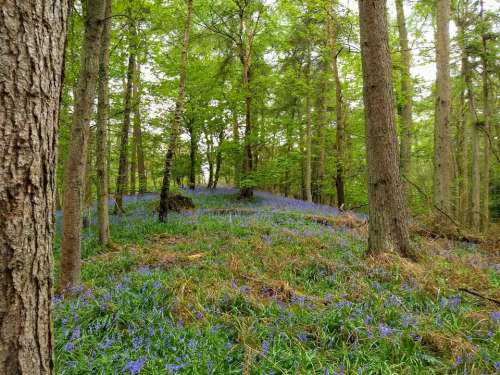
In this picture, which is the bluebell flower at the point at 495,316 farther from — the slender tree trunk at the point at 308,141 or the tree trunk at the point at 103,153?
the slender tree trunk at the point at 308,141

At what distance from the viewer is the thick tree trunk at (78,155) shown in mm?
4598

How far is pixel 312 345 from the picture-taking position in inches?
113

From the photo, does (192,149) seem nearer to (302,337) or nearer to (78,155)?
(78,155)

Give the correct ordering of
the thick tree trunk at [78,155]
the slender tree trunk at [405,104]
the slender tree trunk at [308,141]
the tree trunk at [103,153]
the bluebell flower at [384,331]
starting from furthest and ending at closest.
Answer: the slender tree trunk at [308,141]
the slender tree trunk at [405,104]
the tree trunk at [103,153]
the thick tree trunk at [78,155]
the bluebell flower at [384,331]

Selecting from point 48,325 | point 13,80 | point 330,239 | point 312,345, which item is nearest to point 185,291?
point 312,345

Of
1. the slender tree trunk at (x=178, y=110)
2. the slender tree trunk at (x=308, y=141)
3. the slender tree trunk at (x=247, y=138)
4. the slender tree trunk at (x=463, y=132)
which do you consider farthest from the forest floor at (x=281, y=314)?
the slender tree trunk at (x=308, y=141)

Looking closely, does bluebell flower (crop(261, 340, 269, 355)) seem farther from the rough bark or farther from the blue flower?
the rough bark

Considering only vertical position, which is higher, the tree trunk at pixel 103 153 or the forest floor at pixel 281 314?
the tree trunk at pixel 103 153

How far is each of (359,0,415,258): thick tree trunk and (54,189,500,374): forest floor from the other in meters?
0.47

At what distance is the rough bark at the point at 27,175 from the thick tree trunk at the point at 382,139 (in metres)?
4.75

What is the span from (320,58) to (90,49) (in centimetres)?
1259

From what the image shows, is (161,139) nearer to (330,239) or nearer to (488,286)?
(330,239)

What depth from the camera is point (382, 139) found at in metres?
5.06

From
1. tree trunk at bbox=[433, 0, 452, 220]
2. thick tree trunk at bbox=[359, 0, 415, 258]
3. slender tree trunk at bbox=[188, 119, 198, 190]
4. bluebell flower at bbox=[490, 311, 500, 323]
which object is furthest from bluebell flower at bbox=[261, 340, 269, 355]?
slender tree trunk at bbox=[188, 119, 198, 190]
